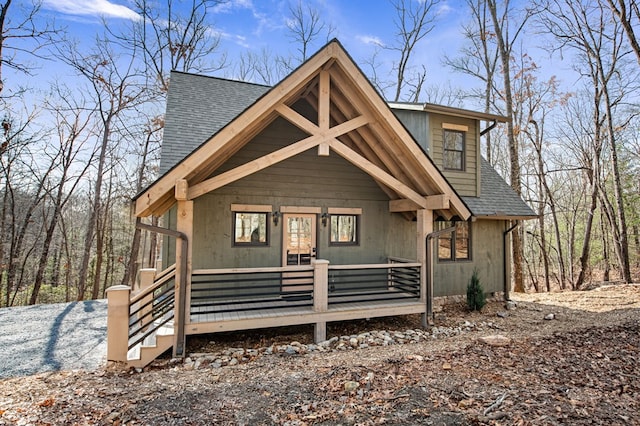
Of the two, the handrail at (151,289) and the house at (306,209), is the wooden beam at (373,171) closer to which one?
the house at (306,209)

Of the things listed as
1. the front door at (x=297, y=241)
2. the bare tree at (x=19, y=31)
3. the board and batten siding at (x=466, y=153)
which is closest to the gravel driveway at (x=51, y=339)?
the front door at (x=297, y=241)

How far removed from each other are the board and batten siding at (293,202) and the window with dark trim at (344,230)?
123 millimetres

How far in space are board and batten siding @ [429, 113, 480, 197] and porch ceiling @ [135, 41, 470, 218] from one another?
7.69ft

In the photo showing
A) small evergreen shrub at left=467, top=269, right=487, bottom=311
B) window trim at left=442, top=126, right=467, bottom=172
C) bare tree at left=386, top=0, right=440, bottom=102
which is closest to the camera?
small evergreen shrub at left=467, top=269, right=487, bottom=311

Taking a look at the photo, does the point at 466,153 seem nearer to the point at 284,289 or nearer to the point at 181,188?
the point at 284,289

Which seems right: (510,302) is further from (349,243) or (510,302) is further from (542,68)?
(542,68)

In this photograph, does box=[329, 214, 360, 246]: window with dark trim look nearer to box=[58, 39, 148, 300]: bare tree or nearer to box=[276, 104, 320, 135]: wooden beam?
box=[276, 104, 320, 135]: wooden beam

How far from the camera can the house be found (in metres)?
5.13

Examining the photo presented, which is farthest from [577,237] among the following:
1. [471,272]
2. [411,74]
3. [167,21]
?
[167,21]

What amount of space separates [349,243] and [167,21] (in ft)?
49.7

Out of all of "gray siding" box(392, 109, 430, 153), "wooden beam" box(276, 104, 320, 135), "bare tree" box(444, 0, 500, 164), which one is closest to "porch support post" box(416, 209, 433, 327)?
"gray siding" box(392, 109, 430, 153)

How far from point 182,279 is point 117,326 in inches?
41.3

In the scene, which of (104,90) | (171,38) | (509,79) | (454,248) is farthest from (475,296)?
(171,38)

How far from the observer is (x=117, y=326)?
464 centimetres
